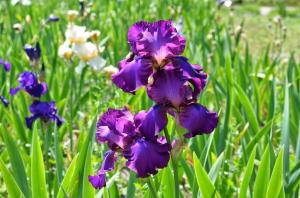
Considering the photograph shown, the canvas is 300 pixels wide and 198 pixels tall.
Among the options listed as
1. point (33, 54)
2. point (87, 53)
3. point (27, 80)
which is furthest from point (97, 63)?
point (27, 80)

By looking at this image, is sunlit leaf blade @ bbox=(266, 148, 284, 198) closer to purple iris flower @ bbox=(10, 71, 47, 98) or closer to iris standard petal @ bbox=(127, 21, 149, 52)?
iris standard petal @ bbox=(127, 21, 149, 52)

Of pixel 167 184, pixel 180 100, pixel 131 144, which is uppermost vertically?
pixel 180 100

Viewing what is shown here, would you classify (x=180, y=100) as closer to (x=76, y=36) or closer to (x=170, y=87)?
(x=170, y=87)

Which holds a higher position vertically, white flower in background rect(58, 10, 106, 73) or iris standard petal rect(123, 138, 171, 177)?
white flower in background rect(58, 10, 106, 73)

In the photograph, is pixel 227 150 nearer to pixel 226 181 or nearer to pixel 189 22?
pixel 226 181

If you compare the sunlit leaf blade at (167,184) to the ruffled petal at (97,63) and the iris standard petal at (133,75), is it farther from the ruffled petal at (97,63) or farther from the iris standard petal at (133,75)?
the ruffled petal at (97,63)

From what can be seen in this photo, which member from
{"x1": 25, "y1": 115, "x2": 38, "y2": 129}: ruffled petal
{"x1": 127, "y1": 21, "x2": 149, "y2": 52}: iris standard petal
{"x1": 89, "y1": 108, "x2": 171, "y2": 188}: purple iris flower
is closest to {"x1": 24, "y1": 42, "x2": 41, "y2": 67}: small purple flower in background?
{"x1": 25, "y1": 115, "x2": 38, "y2": 129}: ruffled petal
